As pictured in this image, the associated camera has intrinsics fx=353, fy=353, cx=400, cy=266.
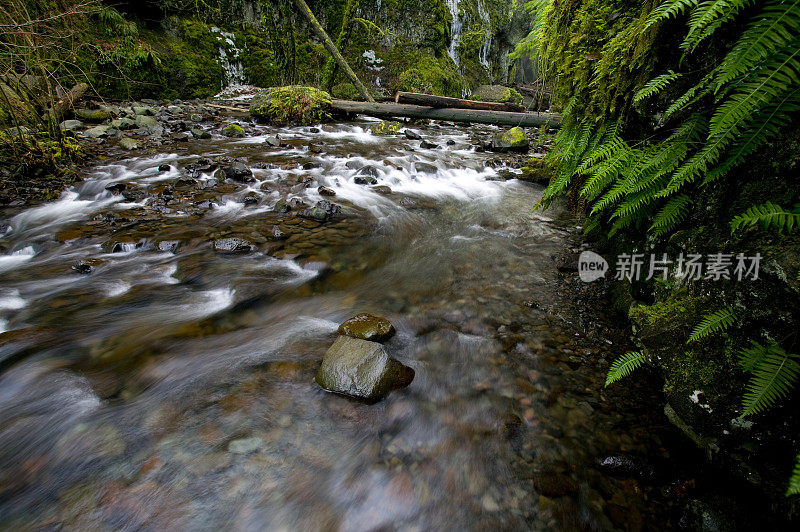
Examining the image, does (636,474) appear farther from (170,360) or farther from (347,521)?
(170,360)

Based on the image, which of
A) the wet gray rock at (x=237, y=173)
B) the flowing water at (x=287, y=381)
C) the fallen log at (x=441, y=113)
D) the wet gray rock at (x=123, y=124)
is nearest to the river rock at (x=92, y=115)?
the wet gray rock at (x=123, y=124)

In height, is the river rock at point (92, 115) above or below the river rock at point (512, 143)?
above

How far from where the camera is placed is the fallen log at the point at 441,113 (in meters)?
11.4

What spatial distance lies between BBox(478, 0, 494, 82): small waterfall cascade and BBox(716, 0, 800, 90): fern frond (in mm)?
25296

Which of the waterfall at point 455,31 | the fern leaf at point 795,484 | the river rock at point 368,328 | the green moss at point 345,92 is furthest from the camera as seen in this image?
the waterfall at point 455,31

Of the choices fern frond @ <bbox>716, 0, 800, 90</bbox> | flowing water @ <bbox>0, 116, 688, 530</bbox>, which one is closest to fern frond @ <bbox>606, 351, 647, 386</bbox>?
flowing water @ <bbox>0, 116, 688, 530</bbox>

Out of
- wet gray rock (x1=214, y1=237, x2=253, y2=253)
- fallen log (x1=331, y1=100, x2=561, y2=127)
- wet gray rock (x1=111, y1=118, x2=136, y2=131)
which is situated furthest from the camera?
fallen log (x1=331, y1=100, x2=561, y2=127)

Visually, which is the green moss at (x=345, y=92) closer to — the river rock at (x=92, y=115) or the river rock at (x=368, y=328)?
the river rock at (x=92, y=115)

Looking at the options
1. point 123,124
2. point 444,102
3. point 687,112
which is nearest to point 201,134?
point 123,124

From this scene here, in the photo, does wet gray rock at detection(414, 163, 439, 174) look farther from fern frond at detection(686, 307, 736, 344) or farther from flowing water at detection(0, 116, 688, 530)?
fern frond at detection(686, 307, 736, 344)

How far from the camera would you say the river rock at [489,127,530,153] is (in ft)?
33.1

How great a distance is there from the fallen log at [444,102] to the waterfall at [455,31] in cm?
997

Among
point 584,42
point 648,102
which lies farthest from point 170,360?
point 584,42

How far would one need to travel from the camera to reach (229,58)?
1523 centimetres
